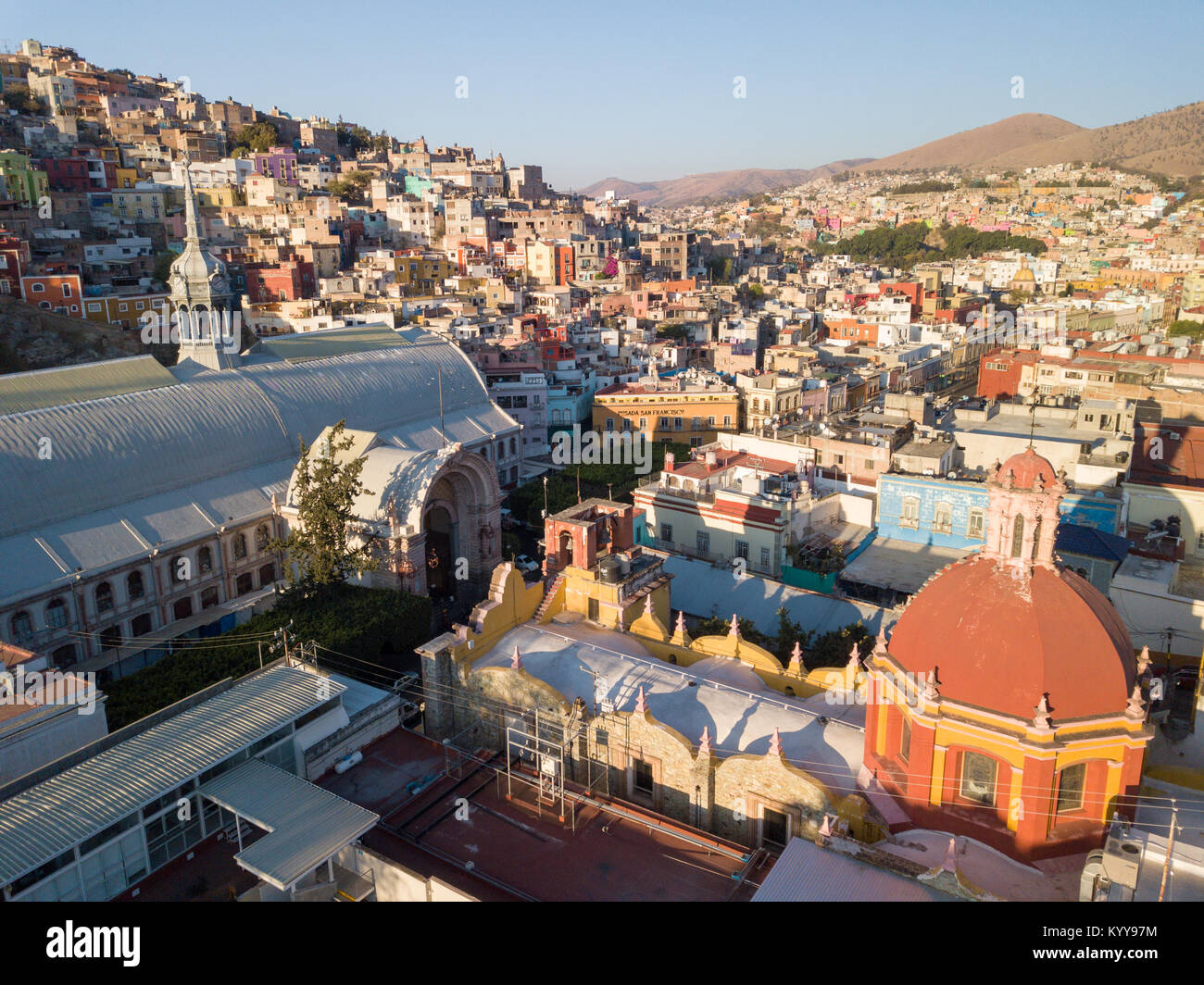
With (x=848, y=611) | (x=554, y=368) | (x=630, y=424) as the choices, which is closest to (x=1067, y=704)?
(x=848, y=611)

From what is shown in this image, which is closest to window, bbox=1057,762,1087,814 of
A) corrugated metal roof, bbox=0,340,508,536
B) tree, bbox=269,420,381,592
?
tree, bbox=269,420,381,592

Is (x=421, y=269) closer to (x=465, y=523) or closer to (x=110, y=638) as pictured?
(x=465, y=523)

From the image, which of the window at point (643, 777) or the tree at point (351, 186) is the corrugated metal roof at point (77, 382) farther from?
the tree at point (351, 186)

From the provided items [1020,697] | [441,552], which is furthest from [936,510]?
[1020,697]

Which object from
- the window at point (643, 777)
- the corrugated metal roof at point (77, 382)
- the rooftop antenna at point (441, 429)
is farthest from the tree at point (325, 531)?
the window at point (643, 777)

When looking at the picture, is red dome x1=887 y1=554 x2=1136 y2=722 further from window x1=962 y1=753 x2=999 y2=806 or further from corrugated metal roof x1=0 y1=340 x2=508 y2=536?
corrugated metal roof x1=0 y1=340 x2=508 y2=536

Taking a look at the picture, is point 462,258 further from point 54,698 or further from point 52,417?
point 54,698
